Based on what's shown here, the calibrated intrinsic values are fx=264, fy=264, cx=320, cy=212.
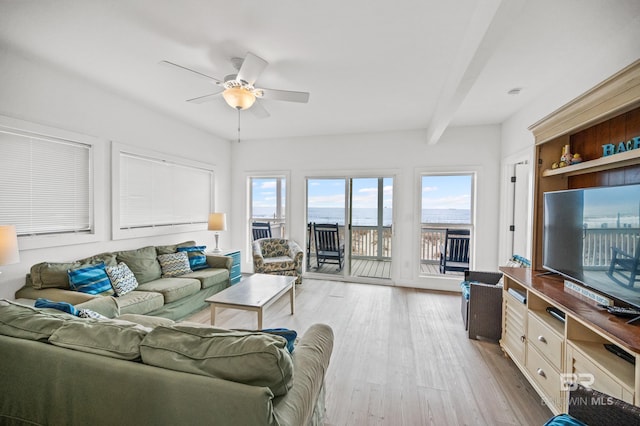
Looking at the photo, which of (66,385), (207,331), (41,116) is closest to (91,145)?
(41,116)

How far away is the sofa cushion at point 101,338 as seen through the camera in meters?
1.08

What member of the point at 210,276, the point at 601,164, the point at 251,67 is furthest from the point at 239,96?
the point at 601,164

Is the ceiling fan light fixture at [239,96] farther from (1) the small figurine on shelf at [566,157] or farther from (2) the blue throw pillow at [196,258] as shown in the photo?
(1) the small figurine on shelf at [566,157]

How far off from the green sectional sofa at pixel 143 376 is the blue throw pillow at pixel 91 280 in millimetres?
1429

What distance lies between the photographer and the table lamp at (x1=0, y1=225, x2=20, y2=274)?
6.42ft

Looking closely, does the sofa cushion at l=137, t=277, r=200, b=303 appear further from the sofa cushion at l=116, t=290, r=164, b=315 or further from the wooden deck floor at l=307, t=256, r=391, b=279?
the wooden deck floor at l=307, t=256, r=391, b=279

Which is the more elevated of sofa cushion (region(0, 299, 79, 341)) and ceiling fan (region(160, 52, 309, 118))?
ceiling fan (region(160, 52, 309, 118))

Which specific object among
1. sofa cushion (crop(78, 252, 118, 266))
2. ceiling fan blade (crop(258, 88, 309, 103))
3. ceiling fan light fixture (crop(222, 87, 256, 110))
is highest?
ceiling fan blade (crop(258, 88, 309, 103))

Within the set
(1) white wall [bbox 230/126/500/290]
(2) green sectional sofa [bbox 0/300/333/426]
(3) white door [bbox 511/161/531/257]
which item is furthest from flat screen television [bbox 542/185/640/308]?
(1) white wall [bbox 230/126/500/290]

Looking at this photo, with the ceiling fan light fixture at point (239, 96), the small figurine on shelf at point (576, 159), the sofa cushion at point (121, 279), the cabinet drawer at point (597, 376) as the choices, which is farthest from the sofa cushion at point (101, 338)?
the small figurine on shelf at point (576, 159)

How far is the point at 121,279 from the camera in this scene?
2781 millimetres

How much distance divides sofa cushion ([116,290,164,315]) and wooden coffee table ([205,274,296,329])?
1.88ft

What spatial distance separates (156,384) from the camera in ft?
3.18

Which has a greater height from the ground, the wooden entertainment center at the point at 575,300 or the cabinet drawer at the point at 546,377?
the wooden entertainment center at the point at 575,300
